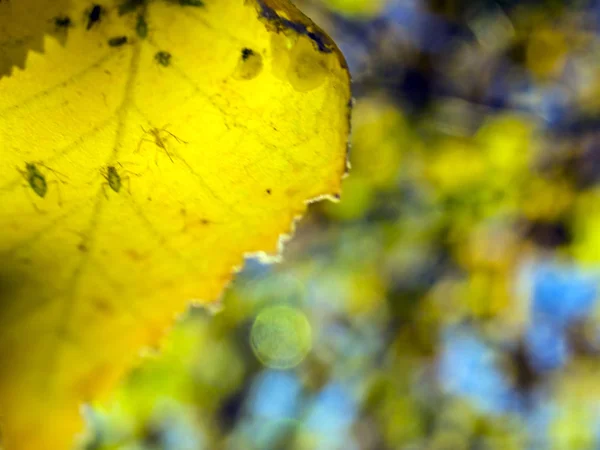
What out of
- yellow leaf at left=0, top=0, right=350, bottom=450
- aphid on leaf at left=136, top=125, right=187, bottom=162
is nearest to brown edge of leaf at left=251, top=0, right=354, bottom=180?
yellow leaf at left=0, top=0, right=350, bottom=450

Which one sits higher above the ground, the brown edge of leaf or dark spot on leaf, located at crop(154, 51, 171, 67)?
the brown edge of leaf

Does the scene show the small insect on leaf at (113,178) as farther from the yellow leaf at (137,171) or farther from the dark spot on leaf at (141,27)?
the dark spot on leaf at (141,27)

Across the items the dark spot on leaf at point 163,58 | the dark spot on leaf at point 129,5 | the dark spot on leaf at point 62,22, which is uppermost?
the dark spot on leaf at point 163,58

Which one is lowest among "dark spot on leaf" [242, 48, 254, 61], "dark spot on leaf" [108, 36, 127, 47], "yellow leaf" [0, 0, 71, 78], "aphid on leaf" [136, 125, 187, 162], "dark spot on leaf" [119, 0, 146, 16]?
"yellow leaf" [0, 0, 71, 78]

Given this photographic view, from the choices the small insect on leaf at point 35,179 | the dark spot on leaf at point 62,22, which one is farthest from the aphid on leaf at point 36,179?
the dark spot on leaf at point 62,22

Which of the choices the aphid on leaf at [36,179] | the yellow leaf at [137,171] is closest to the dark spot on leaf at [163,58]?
the yellow leaf at [137,171]

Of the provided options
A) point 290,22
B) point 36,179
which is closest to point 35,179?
point 36,179

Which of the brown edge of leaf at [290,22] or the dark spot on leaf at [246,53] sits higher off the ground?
the brown edge of leaf at [290,22]

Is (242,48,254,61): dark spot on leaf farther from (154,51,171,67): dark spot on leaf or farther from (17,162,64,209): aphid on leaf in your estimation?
(17,162,64,209): aphid on leaf
